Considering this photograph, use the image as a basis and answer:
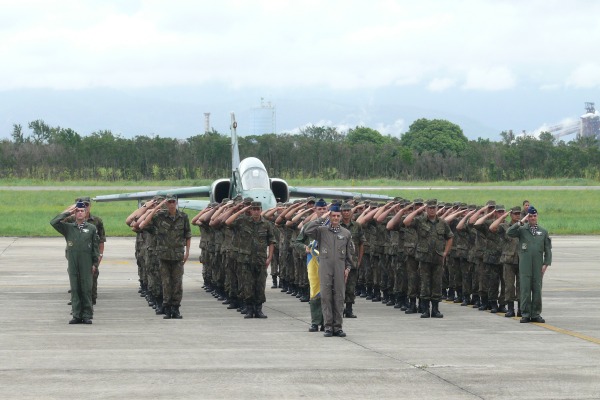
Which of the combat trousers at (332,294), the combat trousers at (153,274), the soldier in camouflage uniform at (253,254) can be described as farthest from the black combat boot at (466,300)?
the combat trousers at (153,274)

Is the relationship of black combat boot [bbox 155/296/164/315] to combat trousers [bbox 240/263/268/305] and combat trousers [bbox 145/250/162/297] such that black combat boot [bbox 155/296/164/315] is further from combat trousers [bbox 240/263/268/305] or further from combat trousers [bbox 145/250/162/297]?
combat trousers [bbox 240/263/268/305]

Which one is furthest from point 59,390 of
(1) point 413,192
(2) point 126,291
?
(1) point 413,192

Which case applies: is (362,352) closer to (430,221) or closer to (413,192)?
(430,221)

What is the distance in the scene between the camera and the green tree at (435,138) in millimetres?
105938

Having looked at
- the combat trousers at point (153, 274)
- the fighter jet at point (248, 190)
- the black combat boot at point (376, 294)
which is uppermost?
the fighter jet at point (248, 190)

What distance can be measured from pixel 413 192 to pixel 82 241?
172ft

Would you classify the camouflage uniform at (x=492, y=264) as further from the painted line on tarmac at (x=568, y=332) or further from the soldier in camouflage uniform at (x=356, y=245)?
the soldier in camouflage uniform at (x=356, y=245)

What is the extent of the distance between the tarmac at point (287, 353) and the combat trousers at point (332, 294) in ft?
0.99

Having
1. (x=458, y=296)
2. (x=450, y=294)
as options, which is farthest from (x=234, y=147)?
(x=458, y=296)

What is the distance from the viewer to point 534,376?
1162 centimetres

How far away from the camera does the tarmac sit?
10.9 m

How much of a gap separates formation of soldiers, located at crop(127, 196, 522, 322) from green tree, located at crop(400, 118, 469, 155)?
273ft

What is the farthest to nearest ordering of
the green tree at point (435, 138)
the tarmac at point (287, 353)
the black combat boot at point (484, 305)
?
the green tree at point (435, 138)
the black combat boot at point (484, 305)
the tarmac at point (287, 353)

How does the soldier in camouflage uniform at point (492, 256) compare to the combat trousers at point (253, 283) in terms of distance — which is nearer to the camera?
the combat trousers at point (253, 283)
